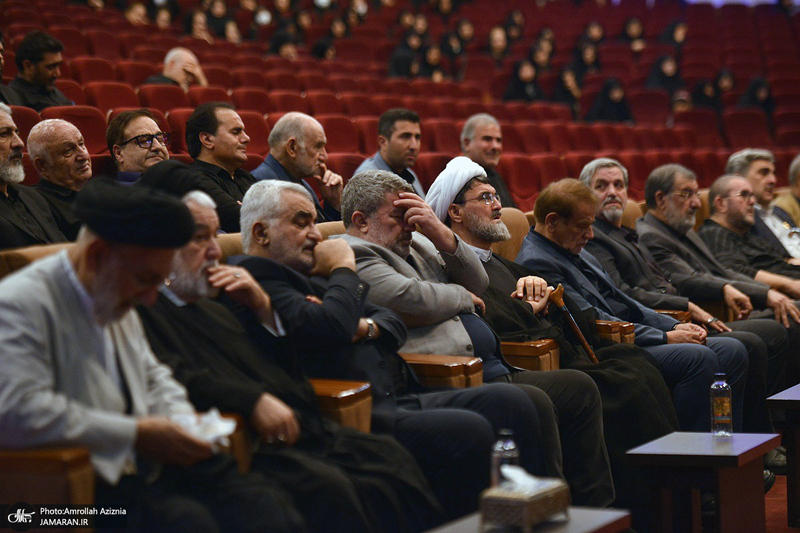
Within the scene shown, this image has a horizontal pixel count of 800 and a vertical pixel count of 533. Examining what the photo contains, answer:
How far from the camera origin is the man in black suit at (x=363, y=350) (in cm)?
213

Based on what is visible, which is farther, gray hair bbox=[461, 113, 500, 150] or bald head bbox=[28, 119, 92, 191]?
gray hair bbox=[461, 113, 500, 150]

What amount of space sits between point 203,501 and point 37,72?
3.53m

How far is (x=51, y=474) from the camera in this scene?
1406 millimetres

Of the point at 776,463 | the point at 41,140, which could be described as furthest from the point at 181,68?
the point at 776,463

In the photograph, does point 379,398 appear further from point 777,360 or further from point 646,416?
point 777,360

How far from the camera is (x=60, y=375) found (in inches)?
60.2

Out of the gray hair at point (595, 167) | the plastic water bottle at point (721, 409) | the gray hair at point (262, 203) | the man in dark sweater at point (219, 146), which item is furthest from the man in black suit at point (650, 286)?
the gray hair at point (262, 203)

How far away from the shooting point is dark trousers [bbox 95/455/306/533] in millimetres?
1544

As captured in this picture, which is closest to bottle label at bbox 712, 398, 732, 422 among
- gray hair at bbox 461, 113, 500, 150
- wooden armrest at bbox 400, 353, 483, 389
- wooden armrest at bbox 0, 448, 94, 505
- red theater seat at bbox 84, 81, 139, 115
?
wooden armrest at bbox 400, 353, 483, 389

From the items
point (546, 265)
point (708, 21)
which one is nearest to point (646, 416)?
point (546, 265)

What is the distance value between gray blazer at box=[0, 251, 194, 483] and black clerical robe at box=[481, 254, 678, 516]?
5.09ft

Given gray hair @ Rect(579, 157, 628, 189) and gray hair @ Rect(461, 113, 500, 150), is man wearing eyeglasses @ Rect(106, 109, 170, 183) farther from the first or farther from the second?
gray hair @ Rect(461, 113, 500, 150)

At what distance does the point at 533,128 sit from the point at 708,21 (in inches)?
248

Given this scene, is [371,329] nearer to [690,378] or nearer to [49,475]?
[49,475]
